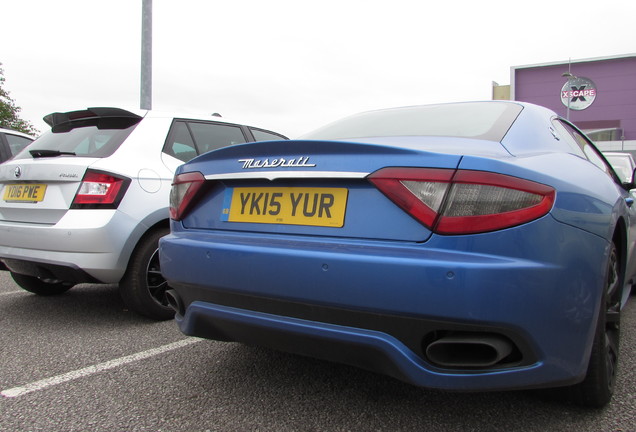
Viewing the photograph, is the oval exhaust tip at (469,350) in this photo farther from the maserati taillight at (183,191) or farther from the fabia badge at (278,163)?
the maserati taillight at (183,191)

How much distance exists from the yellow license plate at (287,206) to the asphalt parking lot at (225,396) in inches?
31.4

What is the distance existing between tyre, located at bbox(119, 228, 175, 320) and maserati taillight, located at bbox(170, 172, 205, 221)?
1065 millimetres

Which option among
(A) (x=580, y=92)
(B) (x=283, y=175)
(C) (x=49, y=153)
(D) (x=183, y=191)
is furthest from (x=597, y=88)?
(B) (x=283, y=175)

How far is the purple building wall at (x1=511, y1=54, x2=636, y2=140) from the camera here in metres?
31.4

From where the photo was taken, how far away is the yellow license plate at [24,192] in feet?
10.5

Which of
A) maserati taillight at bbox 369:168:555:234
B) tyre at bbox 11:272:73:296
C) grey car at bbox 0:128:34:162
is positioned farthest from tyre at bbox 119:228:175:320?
grey car at bbox 0:128:34:162

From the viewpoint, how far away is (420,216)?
158 cm

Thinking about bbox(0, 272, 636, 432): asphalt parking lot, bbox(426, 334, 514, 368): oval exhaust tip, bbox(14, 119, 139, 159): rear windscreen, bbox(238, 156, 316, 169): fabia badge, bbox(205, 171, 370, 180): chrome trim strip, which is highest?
bbox(14, 119, 139, 159): rear windscreen

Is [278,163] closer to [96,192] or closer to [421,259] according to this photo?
[421,259]

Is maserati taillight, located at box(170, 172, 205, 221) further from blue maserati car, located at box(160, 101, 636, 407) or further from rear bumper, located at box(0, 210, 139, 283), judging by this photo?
rear bumper, located at box(0, 210, 139, 283)

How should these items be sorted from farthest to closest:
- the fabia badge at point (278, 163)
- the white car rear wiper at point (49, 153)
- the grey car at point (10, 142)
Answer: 1. the grey car at point (10, 142)
2. the white car rear wiper at point (49, 153)
3. the fabia badge at point (278, 163)

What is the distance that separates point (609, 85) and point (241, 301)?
119 ft

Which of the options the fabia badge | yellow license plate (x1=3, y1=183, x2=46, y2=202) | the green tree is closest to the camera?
the fabia badge

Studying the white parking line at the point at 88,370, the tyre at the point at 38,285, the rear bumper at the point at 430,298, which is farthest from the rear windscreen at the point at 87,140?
the rear bumper at the point at 430,298
